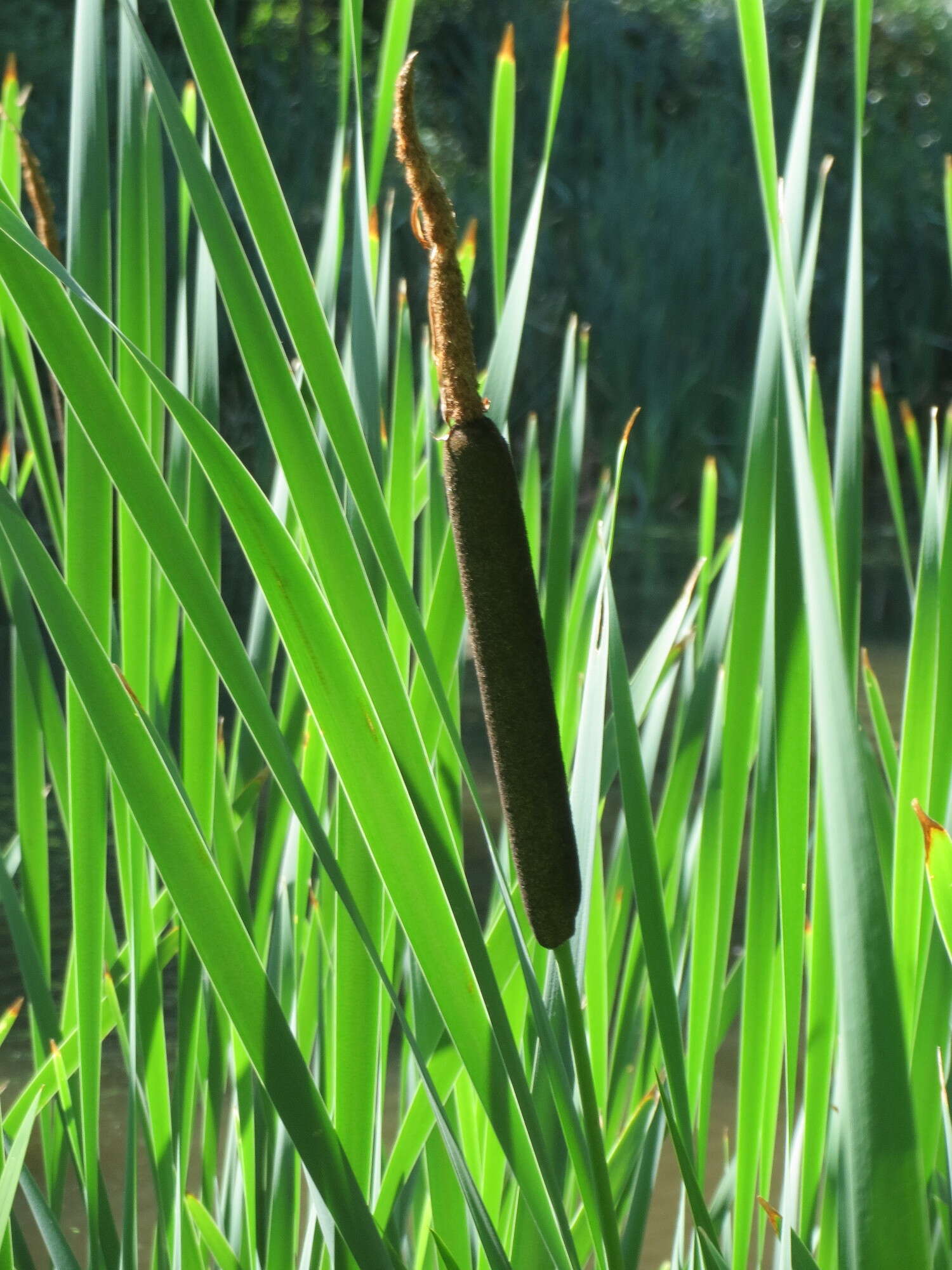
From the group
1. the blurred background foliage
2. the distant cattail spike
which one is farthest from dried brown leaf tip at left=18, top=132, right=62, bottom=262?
the blurred background foliage

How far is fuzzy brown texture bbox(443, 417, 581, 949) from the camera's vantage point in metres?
0.23

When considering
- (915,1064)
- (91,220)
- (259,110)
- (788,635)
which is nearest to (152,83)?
(91,220)

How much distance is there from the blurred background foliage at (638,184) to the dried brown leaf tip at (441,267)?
11.1 feet

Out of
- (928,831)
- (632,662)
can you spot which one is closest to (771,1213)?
(928,831)

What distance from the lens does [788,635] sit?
31 centimetres

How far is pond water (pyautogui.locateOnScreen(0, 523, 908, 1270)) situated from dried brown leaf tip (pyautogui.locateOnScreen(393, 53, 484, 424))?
443 mm

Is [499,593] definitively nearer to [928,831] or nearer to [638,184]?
[928,831]

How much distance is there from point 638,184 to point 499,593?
14.7 ft

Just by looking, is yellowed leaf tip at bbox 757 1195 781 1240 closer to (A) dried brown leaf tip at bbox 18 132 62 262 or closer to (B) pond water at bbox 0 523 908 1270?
(B) pond water at bbox 0 523 908 1270

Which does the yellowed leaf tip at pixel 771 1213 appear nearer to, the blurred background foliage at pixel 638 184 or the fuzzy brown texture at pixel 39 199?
the fuzzy brown texture at pixel 39 199

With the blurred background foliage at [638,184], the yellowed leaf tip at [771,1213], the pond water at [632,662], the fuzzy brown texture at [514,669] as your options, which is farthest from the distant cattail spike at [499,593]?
the blurred background foliage at [638,184]

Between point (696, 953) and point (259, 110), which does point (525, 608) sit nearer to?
point (696, 953)

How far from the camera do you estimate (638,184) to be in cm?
443

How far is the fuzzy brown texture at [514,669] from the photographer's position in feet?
0.77
